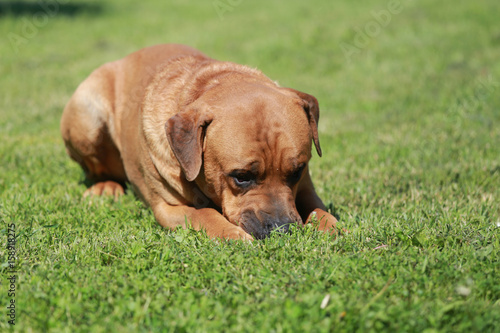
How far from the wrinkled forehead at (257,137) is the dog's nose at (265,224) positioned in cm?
35

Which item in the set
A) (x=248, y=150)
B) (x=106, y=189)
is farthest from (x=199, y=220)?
(x=106, y=189)

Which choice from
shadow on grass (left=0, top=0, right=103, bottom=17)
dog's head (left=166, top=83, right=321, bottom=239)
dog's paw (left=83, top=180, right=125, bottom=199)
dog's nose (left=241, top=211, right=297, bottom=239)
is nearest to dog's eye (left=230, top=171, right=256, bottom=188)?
dog's head (left=166, top=83, right=321, bottom=239)

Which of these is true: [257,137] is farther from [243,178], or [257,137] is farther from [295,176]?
[295,176]

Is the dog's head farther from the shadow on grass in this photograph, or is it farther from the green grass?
the shadow on grass

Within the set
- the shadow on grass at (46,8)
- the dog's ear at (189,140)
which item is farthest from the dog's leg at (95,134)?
the shadow on grass at (46,8)

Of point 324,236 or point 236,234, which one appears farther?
point 236,234

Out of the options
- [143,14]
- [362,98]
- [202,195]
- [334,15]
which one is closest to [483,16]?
[334,15]

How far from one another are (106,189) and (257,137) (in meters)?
2.28

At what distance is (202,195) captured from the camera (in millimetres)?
4020

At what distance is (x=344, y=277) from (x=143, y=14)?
16.3 metres

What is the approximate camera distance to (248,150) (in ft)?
11.3

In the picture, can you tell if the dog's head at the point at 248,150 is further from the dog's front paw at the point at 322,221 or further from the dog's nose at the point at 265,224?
the dog's front paw at the point at 322,221

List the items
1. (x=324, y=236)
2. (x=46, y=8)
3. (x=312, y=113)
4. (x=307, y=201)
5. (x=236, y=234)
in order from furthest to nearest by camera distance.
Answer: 1. (x=46, y=8)
2. (x=307, y=201)
3. (x=312, y=113)
4. (x=236, y=234)
5. (x=324, y=236)

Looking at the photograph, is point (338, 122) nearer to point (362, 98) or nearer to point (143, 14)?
point (362, 98)
